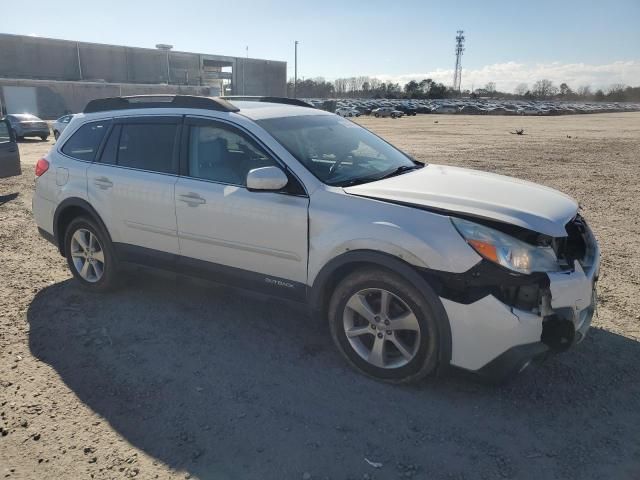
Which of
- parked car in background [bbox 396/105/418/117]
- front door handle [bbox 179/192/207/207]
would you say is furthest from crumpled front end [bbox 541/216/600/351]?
parked car in background [bbox 396/105/418/117]

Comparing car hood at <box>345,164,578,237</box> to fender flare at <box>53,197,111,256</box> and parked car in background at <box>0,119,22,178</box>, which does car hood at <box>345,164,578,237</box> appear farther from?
parked car in background at <box>0,119,22,178</box>

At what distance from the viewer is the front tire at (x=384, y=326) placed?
10.5 ft

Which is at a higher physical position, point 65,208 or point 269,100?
point 269,100

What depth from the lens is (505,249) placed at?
3.01 meters

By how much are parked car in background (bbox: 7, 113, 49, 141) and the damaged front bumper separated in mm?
26865

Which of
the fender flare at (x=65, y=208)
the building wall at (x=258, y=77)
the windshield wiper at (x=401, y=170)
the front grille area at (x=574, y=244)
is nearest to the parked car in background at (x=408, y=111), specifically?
the building wall at (x=258, y=77)

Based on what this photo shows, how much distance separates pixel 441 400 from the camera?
3.27m

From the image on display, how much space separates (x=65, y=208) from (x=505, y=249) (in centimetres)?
413

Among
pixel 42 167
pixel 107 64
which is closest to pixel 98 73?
pixel 107 64

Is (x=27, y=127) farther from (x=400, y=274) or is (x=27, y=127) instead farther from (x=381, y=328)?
(x=400, y=274)

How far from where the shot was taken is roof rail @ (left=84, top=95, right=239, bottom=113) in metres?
4.25

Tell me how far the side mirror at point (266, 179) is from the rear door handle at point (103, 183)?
1.79m

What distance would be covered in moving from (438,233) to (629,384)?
1669 mm

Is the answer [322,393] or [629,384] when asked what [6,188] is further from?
[629,384]
